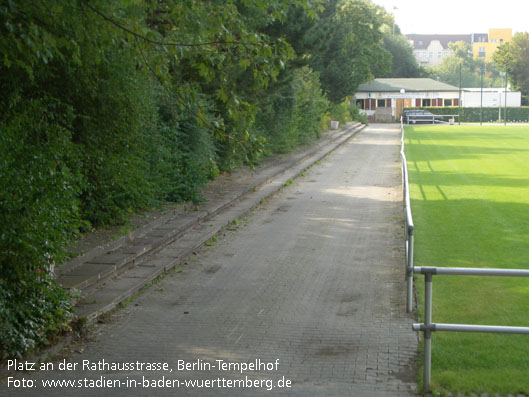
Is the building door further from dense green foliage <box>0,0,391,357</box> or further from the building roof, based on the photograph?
dense green foliage <box>0,0,391,357</box>

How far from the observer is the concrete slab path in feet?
19.0

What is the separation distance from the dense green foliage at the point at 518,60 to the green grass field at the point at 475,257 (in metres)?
74.5

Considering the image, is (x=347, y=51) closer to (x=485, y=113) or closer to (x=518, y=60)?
(x=485, y=113)

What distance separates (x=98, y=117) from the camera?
11141 millimetres

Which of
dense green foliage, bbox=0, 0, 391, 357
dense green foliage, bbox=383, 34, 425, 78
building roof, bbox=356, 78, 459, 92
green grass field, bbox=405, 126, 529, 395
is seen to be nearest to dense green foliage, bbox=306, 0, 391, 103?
green grass field, bbox=405, 126, 529, 395

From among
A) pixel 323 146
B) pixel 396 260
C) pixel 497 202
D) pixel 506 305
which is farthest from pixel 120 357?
pixel 323 146

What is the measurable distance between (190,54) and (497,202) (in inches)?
439

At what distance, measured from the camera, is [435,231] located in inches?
525

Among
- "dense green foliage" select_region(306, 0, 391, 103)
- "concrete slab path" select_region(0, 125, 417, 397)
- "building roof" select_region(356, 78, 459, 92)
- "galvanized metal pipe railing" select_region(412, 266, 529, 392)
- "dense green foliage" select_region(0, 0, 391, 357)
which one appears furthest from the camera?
"building roof" select_region(356, 78, 459, 92)

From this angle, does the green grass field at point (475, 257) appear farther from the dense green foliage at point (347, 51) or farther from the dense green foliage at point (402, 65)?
the dense green foliage at point (402, 65)

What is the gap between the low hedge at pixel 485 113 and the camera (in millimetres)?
83562

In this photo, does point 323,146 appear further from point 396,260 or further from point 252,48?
point 252,48

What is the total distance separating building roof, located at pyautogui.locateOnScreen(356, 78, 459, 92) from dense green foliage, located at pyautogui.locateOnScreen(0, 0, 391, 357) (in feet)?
229

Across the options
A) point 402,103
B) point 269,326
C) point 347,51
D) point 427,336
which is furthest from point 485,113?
point 427,336
